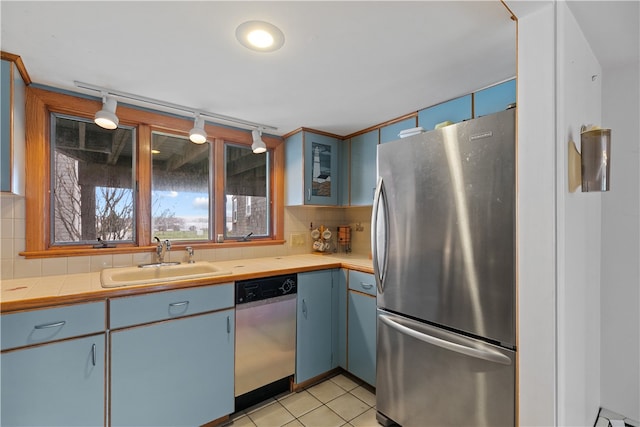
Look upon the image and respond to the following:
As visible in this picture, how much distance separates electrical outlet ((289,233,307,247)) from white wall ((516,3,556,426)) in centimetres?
200

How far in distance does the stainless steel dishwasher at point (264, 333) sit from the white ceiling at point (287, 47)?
1269 mm

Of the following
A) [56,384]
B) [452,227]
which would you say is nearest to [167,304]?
[56,384]

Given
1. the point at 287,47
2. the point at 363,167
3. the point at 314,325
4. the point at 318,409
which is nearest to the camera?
the point at 287,47

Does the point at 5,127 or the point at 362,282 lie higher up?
the point at 5,127

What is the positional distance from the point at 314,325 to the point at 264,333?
410 mm

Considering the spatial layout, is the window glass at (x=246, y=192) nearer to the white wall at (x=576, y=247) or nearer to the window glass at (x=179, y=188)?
the window glass at (x=179, y=188)

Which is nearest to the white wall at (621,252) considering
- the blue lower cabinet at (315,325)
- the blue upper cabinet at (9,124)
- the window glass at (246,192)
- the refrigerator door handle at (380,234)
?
the refrigerator door handle at (380,234)

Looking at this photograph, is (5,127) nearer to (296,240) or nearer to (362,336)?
(296,240)

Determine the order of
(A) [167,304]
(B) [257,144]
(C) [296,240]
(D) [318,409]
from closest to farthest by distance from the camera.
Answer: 1. (A) [167,304]
2. (D) [318,409]
3. (B) [257,144]
4. (C) [296,240]

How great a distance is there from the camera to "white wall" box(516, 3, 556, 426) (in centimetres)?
102

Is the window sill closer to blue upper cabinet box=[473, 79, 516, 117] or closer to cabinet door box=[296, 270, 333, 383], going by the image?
cabinet door box=[296, 270, 333, 383]

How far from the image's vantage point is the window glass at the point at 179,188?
7.17ft

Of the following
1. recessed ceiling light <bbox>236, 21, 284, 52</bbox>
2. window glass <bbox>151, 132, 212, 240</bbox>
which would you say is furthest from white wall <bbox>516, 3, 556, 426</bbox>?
window glass <bbox>151, 132, 212, 240</bbox>

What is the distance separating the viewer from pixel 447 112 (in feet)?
6.39
